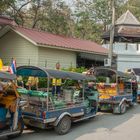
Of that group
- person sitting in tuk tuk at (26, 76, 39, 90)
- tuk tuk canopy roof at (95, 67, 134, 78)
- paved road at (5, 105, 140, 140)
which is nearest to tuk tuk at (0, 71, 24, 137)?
paved road at (5, 105, 140, 140)

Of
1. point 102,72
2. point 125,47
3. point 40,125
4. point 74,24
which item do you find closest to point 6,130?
point 40,125

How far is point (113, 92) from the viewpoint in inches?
540

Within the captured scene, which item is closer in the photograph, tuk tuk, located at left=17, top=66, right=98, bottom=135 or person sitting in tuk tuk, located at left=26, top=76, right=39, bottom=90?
tuk tuk, located at left=17, top=66, right=98, bottom=135

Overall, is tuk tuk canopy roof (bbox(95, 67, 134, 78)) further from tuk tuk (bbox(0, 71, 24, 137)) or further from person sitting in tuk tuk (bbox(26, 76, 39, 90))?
tuk tuk (bbox(0, 71, 24, 137))

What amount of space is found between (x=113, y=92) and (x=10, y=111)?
6.69 metres

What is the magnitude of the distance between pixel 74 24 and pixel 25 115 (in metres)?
29.5

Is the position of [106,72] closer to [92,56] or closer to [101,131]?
[101,131]

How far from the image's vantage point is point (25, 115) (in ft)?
30.1

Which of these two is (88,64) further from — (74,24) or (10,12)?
(74,24)

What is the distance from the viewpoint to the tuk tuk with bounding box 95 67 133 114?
43.7 feet

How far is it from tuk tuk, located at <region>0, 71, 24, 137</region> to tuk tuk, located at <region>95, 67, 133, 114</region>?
5811mm

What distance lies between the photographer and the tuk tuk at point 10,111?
7.88 metres

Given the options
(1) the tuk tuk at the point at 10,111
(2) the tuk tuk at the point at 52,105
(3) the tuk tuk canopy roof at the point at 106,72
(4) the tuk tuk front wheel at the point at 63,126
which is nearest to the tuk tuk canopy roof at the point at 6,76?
(1) the tuk tuk at the point at 10,111

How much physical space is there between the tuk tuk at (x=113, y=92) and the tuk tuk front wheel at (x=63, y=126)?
161 inches
